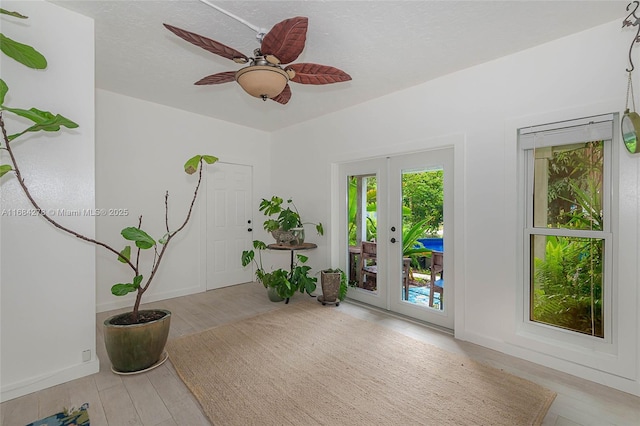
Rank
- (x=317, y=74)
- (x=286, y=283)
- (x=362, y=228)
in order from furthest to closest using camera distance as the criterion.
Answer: (x=362, y=228), (x=286, y=283), (x=317, y=74)

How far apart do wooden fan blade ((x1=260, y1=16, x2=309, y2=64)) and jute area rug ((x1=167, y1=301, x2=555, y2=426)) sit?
2215mm

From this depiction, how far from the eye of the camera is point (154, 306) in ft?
11.8

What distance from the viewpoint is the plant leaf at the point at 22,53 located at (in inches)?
58.0

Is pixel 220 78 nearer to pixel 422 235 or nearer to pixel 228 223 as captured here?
pixel 422 235

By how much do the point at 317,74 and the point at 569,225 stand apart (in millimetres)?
2357

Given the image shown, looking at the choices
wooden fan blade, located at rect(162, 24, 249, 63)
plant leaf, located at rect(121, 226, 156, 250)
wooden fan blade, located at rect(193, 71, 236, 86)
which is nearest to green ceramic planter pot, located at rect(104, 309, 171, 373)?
plant leaf, located at rect(121, 226, 156, 250)

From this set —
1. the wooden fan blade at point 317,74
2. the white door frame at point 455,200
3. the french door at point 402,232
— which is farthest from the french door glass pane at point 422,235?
A: the wooden fan blade at point 317,74

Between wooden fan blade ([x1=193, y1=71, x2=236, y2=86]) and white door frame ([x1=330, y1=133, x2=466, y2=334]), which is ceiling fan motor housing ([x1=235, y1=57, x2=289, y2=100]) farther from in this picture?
white door frame ([x1=330, y1=133, x2=466, y2=334])

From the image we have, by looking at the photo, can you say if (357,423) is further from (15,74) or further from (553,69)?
(15,74)

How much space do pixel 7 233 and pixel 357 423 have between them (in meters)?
2.55

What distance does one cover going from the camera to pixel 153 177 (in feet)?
12.3

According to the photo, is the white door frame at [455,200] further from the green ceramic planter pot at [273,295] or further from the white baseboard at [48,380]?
the white baseboard at [48,380]

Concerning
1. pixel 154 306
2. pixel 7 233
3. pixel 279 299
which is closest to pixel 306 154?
pixel 279 299

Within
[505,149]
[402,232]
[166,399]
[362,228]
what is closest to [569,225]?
[505,149]
